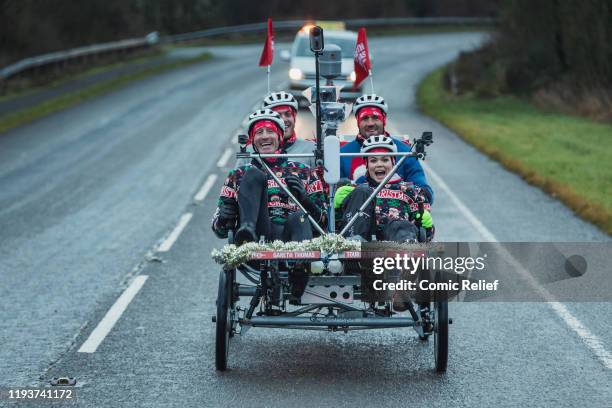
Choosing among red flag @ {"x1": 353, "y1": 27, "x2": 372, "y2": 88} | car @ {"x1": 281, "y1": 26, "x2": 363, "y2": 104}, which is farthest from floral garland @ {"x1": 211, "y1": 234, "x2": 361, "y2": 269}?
car @ {"x1": 281, "y1": 26, "x2": 363, "y2": 104}

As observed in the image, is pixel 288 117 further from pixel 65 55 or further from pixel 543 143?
pixel 65 55

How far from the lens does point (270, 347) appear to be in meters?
8.80

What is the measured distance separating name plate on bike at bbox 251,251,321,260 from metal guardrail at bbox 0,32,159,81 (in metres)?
30.6

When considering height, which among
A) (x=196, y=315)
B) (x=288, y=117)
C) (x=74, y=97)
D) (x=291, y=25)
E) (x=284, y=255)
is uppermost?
(x=291, y=25)

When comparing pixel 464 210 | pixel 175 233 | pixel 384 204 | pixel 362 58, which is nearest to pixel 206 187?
pixel 175 233

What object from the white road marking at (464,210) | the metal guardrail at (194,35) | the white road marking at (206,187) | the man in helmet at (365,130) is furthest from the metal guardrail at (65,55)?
the man in helmet at (365,130)

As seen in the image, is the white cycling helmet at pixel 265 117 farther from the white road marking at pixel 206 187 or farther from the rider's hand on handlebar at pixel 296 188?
the white road marking at pixel 206 187

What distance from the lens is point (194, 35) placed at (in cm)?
6253

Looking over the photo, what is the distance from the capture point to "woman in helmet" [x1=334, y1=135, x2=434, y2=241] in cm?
812

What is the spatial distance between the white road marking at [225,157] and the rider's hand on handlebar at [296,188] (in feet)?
43.1

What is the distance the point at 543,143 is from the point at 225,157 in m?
6.65

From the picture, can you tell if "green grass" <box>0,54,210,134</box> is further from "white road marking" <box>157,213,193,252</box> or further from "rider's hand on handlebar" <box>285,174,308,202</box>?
"rider's hand on handlebar" <box>285,174,308,202</box>

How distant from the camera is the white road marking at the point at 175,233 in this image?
13344mm

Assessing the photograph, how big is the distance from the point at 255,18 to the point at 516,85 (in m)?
37.3
